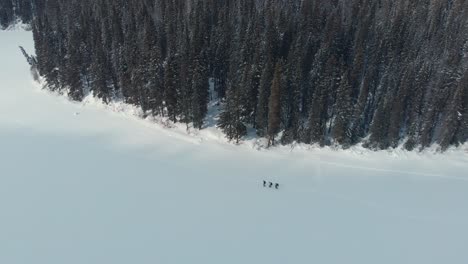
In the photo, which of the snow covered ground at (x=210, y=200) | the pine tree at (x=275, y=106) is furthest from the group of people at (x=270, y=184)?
the pine tree at (x=275, y=106)

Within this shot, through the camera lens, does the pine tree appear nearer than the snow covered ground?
No

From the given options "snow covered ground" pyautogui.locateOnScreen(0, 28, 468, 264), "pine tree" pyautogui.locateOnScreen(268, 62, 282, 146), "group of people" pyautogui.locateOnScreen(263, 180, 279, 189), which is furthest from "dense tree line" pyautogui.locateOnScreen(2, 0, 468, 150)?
"group of people" pyautogui.locateOnScreen(263, 180, 279, 189)

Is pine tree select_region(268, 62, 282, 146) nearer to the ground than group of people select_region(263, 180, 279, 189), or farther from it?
farther from it

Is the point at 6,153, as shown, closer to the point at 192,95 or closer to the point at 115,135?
the point at 115,135

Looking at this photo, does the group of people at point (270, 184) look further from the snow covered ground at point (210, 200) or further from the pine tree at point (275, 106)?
the pine tree at point (275, 106)

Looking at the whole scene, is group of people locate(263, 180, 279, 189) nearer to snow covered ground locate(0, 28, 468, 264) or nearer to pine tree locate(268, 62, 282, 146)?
snow covered ground locate(0, 28, 468, 264)

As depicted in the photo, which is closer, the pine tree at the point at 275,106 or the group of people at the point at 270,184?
the group of people at the point at 270,184

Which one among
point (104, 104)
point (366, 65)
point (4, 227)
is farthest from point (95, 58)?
point (366, 65)
